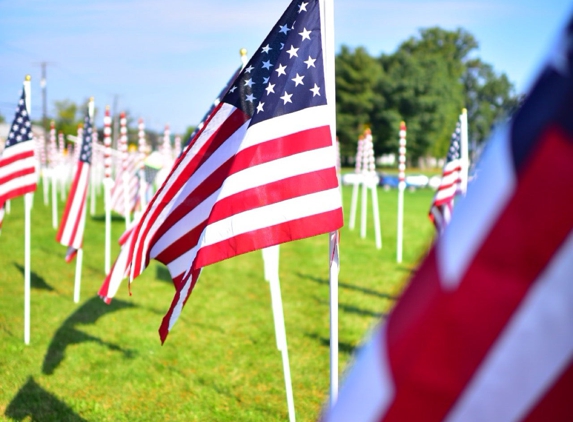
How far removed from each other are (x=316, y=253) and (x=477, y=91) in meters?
86.2

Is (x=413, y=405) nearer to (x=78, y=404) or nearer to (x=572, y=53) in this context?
(x=572, y=53)

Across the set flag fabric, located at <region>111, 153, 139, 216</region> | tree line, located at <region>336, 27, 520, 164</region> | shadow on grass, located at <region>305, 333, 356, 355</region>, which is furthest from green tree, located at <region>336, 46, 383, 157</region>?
shadow on grass, located at <region>305, 333, 356, 355</region>

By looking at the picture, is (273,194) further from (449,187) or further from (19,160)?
(449,187)

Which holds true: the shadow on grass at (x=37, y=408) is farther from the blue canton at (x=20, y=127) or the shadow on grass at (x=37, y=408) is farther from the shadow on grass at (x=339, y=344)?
the shadow on grass at (x=339, y=344)

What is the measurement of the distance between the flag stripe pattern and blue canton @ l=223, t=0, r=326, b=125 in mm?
5450

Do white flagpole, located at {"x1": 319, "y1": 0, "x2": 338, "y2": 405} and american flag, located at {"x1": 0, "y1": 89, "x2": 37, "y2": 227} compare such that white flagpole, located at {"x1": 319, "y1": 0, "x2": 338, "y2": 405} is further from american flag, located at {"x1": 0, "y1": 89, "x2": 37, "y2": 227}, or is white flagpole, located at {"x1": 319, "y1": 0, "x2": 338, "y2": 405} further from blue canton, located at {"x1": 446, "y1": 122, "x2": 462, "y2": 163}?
blue canton, located at {"x1": 446, "y1": 122, "x2": 462, "y2": 163}

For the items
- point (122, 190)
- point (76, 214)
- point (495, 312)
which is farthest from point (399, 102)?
point (495, 312)

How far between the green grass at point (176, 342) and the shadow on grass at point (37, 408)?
0.4 inches

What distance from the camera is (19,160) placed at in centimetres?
946

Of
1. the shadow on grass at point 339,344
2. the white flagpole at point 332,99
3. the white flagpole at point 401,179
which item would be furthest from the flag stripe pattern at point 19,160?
the white flagpole at point 401,179

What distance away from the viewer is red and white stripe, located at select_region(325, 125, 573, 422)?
4.85 feet

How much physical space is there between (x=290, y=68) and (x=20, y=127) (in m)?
5.94

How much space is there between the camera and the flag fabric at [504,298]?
4.83ft

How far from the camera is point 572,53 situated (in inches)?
57.2
